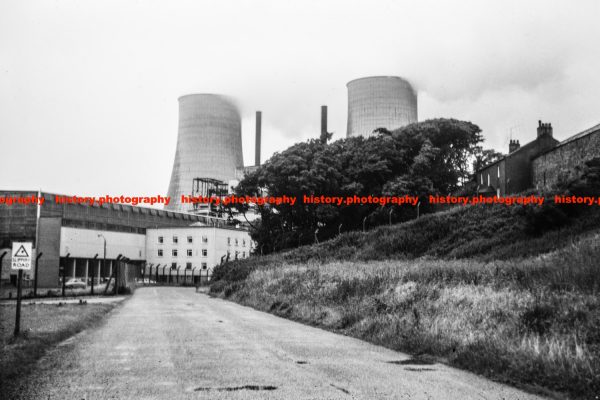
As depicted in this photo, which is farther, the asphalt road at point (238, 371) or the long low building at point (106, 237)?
the long low building at point (106, 237)

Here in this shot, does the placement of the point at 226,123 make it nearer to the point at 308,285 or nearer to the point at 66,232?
the point at 66,232

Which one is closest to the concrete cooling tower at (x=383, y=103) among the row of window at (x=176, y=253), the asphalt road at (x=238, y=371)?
the row of window at (x=176, y=253)

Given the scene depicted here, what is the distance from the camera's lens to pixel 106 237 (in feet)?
265

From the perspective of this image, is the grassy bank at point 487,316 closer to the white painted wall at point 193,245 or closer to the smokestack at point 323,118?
the white painted wall at point 193,245

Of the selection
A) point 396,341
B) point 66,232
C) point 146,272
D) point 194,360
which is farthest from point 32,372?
point 146,272

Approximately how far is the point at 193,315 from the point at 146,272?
228ft

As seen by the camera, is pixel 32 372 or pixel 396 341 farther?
pixel 396 341

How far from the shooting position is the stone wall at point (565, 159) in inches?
1636

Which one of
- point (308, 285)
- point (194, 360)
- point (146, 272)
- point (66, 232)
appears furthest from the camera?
point (146, 272)

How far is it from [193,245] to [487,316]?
7500 centimetres

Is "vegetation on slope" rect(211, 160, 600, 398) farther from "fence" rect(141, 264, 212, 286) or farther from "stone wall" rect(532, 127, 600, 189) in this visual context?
"fence" rect(141, 264, 212, 286)

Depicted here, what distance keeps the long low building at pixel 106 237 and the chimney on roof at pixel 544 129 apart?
34.3 m

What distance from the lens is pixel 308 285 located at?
78.1 ft

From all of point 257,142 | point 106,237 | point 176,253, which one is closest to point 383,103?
point 176,253
